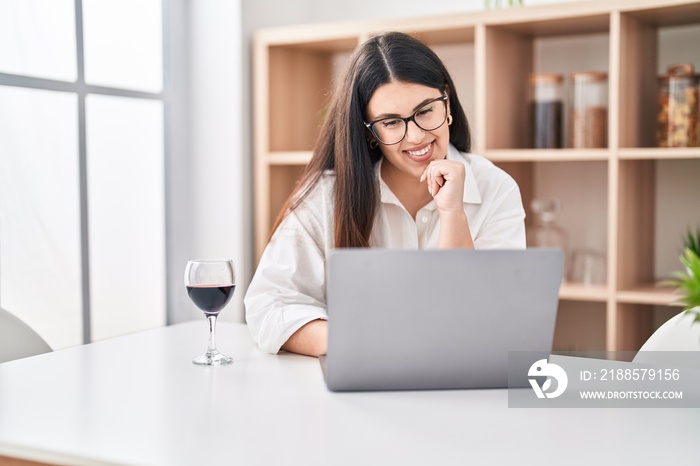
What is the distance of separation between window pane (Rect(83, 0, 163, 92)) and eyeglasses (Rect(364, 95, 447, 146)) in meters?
1.56

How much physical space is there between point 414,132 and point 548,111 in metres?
1.30

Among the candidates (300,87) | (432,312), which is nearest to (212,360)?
(432,312)

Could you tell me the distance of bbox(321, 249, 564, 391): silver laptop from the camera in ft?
3.80

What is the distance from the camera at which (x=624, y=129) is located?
8.91 feet

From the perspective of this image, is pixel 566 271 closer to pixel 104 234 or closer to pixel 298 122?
pixel 298 122

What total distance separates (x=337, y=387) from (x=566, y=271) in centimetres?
201

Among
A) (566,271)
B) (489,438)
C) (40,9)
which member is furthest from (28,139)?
(489,438)

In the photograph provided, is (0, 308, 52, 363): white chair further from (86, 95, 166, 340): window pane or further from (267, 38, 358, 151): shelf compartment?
(267, 38, 358, 151): shelf compartment

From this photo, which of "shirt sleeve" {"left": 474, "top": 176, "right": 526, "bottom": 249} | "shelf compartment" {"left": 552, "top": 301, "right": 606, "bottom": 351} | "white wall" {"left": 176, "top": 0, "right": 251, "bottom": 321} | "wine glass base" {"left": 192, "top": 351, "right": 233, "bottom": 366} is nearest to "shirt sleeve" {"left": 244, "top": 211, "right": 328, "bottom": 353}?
"wine glass base" {"left": 192, "top": 351, "right": 233, "bottom": 366}

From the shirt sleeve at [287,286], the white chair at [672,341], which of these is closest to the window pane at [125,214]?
the shirt sleeve at [287,286]

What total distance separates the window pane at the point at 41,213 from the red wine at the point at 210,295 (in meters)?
1.48

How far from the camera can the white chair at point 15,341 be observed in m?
1.65

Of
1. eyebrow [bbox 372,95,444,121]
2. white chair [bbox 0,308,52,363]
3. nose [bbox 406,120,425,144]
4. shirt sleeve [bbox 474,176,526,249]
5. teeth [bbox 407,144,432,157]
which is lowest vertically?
white chair [bbox 0,308,52,363]

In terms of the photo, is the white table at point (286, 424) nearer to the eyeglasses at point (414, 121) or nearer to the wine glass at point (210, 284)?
the wine glass at point (210, 284)
